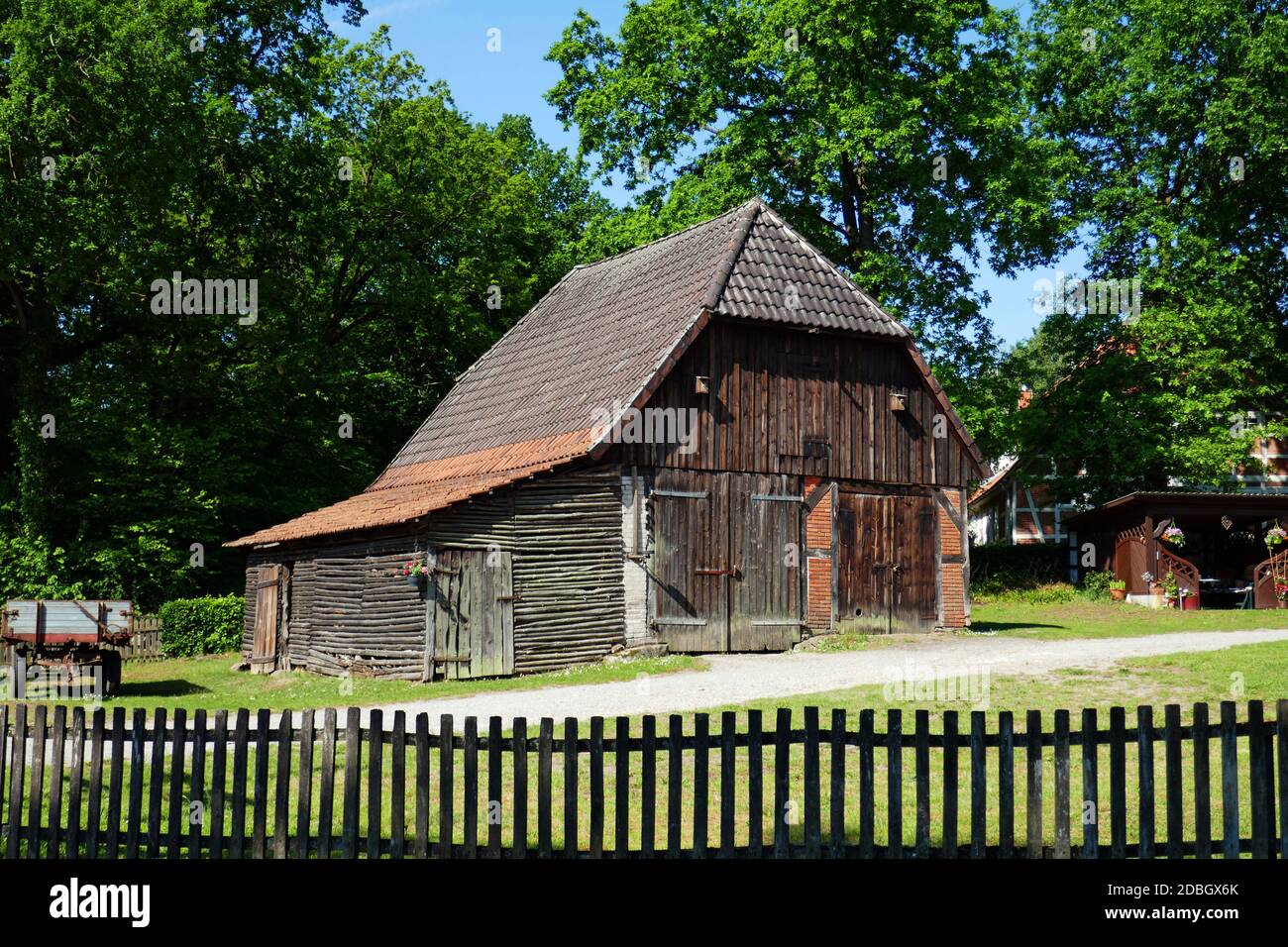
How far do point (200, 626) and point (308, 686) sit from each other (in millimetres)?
9043

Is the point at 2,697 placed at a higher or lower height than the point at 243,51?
lower

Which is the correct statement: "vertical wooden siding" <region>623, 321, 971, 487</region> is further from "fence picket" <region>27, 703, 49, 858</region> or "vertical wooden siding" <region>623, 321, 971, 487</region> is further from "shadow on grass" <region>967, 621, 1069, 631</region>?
"fence picket" <region>27, 703, 49, 858</region>

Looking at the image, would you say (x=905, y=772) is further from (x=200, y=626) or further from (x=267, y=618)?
(x=200, y=626)

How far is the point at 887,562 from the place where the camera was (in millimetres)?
25156

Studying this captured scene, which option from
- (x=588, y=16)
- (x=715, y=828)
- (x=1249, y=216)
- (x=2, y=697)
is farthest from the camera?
(x=1249, y=216)

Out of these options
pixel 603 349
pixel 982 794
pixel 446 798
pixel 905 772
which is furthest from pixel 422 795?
pixel 603 349

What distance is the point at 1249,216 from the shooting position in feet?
134

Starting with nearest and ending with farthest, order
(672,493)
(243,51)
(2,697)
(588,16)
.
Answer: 1. (2,697)
2. (672,493)
3. (243,51)
4. (588,16)

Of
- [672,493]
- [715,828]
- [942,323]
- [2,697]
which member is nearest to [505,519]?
[672,493]

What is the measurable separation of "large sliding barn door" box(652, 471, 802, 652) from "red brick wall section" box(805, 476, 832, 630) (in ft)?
0.89

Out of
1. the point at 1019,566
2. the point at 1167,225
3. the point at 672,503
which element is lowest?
the point at 1019,566

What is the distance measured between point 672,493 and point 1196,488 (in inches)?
843

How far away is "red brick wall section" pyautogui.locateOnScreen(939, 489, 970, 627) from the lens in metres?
25.6

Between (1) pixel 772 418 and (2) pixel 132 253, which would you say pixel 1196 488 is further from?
(2) pixel 132 253
